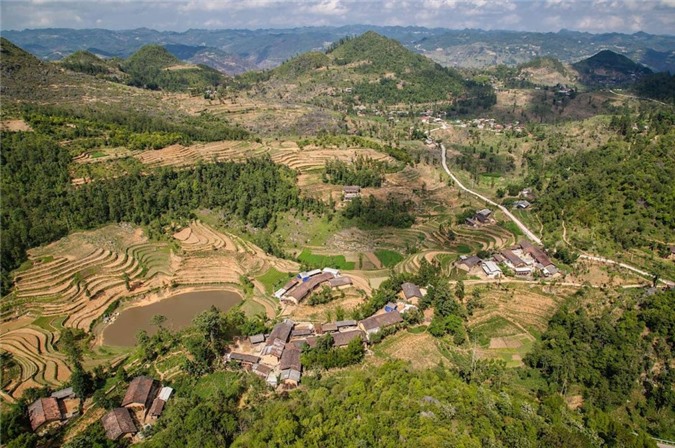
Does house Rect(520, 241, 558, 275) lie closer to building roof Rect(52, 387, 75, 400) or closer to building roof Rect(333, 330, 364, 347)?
building roof Rect(333, 330, 364, 347)

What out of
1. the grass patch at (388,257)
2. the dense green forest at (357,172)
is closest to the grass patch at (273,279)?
the grass patch at (388,257)

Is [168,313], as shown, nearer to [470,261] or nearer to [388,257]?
[388,257]

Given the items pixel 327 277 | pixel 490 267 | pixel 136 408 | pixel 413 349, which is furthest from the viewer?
pixel 327 277

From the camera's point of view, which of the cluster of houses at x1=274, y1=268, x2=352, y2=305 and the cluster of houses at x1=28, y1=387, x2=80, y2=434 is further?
the cluster of houses at x1=274, y1=268, x2=352, y2=305

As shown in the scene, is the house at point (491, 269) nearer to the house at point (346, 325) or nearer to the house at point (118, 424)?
the house at point (346, 325)

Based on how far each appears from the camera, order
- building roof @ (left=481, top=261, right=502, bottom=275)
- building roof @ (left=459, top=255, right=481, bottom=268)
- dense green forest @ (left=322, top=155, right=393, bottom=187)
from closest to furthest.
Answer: building roof @ (left=481, top=261, right=502, bottom=275) < building roof @ (left=459, top=255, right=481, bottom=268) < dense green forest @ (left=322, top=155, right=393, bottom=187)

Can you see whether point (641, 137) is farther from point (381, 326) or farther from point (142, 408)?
point (142, 408)

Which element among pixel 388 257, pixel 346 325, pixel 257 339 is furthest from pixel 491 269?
pixel 257 339

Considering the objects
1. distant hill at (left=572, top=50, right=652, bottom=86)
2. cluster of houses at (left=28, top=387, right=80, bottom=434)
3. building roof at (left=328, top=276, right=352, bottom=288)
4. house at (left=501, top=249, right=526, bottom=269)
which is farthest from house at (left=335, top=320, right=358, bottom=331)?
distant hill at (left=572, top=50, right=652, bottom=86)
